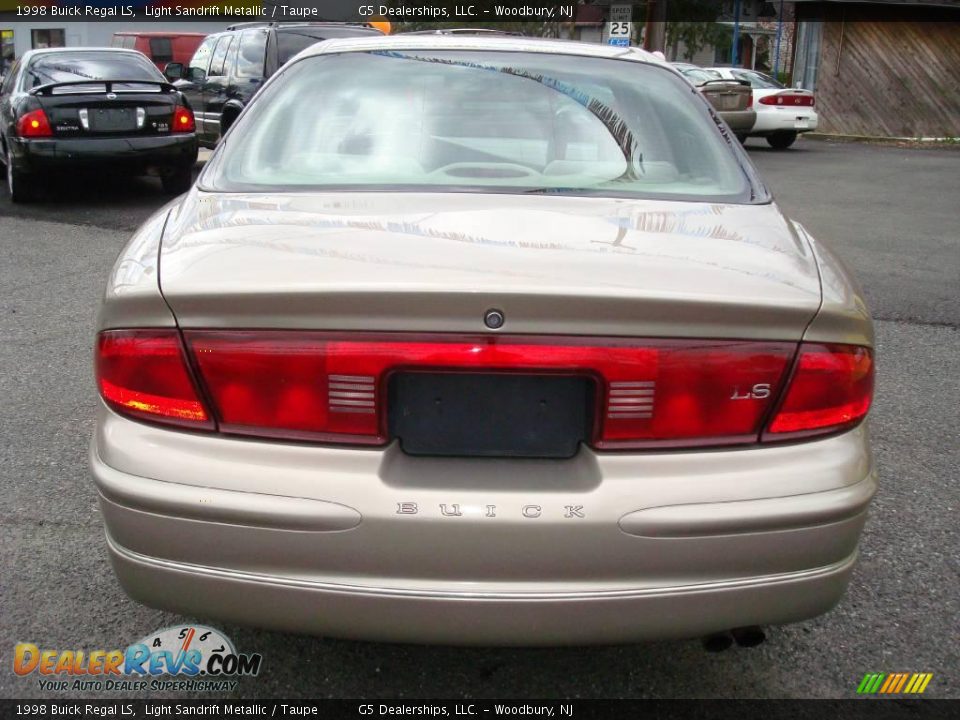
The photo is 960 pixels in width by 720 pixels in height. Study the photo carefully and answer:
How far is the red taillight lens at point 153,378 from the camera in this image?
202 cm

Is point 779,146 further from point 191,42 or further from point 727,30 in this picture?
point 727,30

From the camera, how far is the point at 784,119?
63.7ft

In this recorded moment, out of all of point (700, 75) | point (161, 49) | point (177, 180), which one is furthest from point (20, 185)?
point (161, 49)

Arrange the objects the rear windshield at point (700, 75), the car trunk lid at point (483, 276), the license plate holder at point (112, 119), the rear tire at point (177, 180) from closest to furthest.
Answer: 1. the car trunk lid at point (483, 276)
2. the license plate holder at point (112, 119)
3. the rear tire at point (177, 180)
4. the rear windshield at point (700, 75)

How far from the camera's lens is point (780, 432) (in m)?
2.04

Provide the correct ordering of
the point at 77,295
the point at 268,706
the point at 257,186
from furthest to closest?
the point at 77,295
the point at 257,186
the point at 268,706

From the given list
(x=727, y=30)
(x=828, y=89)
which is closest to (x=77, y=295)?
(x=828, y=89)

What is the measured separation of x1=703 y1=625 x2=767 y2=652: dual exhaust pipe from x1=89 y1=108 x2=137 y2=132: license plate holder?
8.69m

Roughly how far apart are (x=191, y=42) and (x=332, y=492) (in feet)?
82.6

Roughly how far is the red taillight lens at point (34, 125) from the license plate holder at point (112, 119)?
39 centimetres

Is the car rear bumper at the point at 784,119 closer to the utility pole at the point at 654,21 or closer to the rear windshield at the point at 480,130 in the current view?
the utility pole at the point at 654,21

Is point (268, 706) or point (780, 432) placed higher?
point (780, 432)

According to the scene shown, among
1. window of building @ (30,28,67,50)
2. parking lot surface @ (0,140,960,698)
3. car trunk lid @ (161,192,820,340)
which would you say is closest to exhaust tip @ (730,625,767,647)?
parking lot surface @ (0,140,960,698)

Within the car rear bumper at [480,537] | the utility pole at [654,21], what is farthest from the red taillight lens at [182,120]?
the utility pole at [654,21]
